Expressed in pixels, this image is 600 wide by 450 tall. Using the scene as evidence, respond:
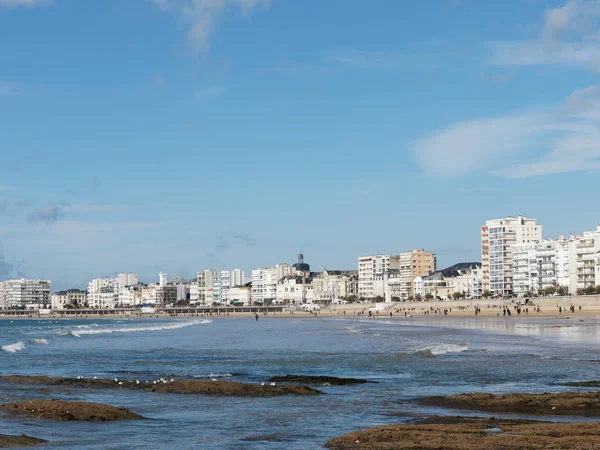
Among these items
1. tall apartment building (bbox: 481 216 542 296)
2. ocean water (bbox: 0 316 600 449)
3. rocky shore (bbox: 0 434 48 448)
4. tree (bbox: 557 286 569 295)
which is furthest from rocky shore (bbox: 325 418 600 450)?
tall apartment building (bbox: 481 216 542 296)

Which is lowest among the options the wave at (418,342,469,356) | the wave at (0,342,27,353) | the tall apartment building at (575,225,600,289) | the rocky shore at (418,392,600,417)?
the wave at (0,342,27,353)

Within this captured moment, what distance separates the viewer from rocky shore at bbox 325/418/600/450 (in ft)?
51.2

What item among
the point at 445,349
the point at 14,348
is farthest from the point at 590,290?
the point at 14,348

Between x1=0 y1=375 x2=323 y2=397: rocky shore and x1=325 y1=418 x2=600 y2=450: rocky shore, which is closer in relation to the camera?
x1=325 y1=418 x2=600 y2=450: rocky shore

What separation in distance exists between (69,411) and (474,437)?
10.1 meters

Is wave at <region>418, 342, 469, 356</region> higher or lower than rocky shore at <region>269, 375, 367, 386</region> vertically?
lower

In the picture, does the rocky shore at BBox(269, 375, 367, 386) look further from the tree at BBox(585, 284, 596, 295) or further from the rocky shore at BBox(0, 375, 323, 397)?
the tree at BBox(585, 284, 596, 295)

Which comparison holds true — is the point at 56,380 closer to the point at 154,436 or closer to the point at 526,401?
the point at 154,436

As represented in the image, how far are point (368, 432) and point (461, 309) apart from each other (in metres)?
143

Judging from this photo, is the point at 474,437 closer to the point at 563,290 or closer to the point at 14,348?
the point at 14,348

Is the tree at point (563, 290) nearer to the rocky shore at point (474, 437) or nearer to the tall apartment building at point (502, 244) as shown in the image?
the tall apartment building at point (502, 244)

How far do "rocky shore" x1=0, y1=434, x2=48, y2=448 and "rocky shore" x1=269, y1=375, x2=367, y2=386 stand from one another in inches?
483

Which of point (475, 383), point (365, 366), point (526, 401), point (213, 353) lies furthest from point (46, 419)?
point (213, 353)

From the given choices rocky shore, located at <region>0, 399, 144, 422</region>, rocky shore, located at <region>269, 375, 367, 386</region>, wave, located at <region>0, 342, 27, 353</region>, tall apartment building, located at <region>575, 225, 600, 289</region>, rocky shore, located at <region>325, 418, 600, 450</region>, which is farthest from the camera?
tall apartment building, located at <region>575, 225, 600, 289</region>
